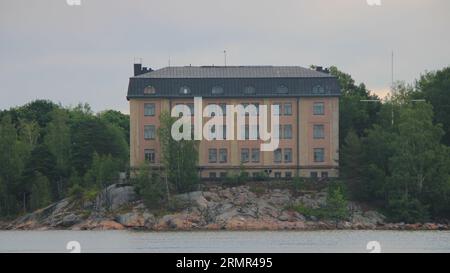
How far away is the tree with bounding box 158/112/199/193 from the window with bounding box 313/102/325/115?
988 centimetres

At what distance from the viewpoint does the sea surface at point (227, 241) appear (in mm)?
56062

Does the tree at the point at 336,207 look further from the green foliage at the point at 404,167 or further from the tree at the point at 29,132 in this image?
the tree at the point at 29,132

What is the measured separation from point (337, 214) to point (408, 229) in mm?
4549

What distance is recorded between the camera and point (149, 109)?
295 ft

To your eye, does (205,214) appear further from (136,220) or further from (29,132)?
(29,132)

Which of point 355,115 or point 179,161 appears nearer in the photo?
point 179,161

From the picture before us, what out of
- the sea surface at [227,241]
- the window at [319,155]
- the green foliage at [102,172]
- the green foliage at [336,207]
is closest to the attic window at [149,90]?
the green foliage at [102,172]

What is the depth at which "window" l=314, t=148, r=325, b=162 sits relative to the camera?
90312 mm

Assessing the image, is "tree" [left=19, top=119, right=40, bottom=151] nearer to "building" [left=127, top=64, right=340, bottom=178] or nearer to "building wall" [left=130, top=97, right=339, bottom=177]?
"building wall" [left=130, top=97, right=339, bottom=177]

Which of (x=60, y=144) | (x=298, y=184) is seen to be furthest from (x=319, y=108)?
(x=60, y=144)

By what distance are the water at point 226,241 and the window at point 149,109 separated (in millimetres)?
15351

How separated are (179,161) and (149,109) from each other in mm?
7555
